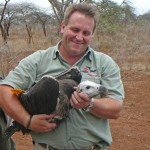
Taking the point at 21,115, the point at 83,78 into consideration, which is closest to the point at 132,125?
the point at 83,78

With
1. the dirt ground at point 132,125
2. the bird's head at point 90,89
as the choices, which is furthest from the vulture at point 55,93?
the dirt ground at point 132,125

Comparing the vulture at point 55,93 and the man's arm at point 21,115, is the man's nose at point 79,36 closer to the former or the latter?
the vulture at point 55,93

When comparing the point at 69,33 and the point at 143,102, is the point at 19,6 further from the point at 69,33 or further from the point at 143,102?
the point at 69,33

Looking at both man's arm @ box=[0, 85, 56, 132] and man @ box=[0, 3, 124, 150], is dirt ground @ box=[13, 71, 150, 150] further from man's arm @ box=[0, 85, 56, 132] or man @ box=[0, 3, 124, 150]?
man's arm @ box=[0, 85, 56, 132]

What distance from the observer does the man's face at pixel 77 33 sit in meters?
2.73

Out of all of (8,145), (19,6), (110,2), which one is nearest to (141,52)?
(110,2)

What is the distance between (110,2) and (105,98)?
62.6 feet

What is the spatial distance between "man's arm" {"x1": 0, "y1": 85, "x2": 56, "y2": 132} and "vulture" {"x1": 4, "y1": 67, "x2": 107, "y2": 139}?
0.03 meters

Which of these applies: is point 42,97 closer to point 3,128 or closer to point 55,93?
point 55,93

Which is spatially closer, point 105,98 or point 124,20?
point 105,98

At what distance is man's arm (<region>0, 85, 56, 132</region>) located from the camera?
2.56 m

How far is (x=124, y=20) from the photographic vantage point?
25641 mm

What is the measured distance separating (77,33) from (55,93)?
1.66ft

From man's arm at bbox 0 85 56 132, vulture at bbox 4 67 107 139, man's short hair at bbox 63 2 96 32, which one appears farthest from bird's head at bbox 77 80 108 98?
man's short hair at bbox 63 2 96 32
